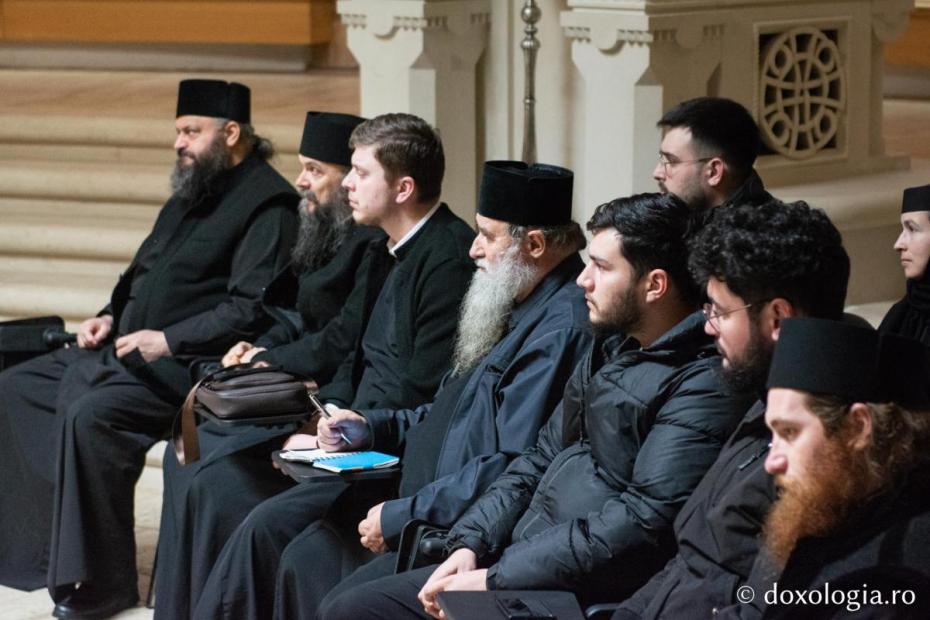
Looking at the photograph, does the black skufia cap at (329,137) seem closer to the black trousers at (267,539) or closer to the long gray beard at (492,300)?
the long gray beard at (492,300)

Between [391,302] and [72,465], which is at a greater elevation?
[391,302]

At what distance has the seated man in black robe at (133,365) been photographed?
5164mm

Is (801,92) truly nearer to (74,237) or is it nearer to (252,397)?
(252,397)

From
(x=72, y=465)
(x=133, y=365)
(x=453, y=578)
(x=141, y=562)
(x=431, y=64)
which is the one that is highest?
(x=431, y=64)

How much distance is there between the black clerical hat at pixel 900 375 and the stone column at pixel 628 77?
3473mm

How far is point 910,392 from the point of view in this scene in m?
2.64

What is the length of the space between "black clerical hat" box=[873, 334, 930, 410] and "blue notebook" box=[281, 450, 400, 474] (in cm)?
175

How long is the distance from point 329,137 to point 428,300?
95cm

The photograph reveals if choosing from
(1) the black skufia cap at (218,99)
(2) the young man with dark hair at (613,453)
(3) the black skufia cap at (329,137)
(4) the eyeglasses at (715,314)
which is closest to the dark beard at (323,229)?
(3) the black skufia cap at (329,137)

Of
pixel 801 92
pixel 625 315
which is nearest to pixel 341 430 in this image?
pixel 625 315

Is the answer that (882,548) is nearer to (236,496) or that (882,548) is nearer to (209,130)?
(236,496)

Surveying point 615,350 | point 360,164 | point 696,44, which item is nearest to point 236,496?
point 360,164

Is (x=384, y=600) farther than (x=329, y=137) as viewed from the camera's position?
No

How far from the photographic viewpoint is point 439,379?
451 cm
